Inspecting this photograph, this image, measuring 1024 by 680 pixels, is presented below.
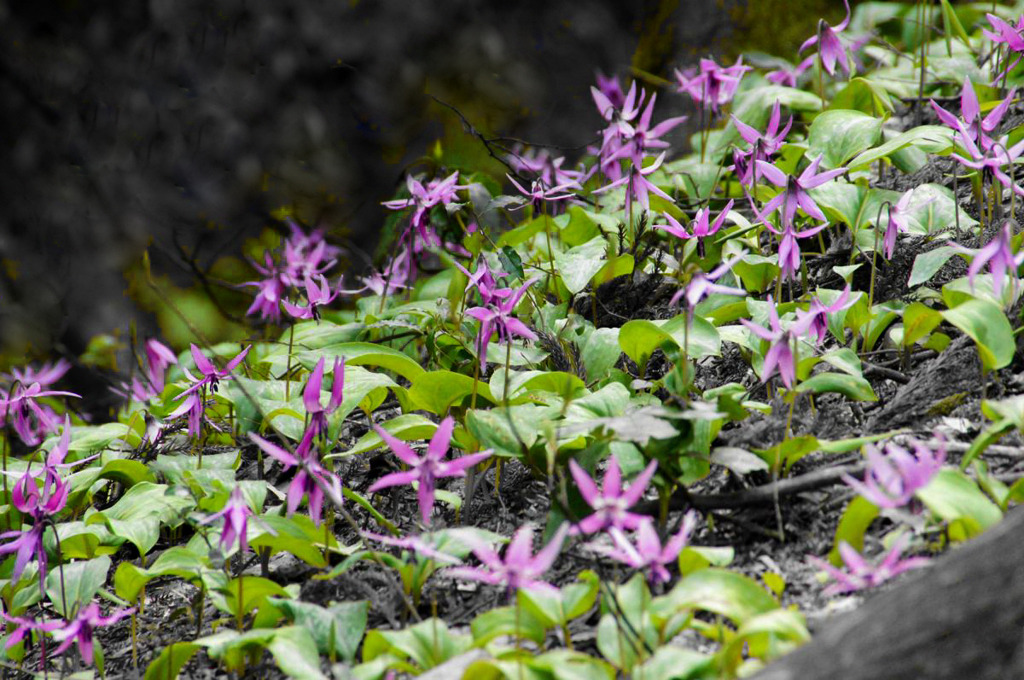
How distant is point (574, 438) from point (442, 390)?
0.33 m

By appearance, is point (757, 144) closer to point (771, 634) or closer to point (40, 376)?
point (771, 634)

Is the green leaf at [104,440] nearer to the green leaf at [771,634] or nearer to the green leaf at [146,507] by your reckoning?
the green leaf at [146,507]

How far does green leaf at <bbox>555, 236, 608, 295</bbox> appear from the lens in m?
2.06

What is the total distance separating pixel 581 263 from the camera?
2125 mm

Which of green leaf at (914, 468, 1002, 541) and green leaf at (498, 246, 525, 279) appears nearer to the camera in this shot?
green leaf at (914, 468, 1002, 541)

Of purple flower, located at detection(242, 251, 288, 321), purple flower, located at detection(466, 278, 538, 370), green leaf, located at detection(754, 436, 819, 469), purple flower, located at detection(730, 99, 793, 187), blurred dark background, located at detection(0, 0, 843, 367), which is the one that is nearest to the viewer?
green leaf, located at detection(754, 436, 819, 469)

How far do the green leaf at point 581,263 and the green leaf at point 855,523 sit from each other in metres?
0.95

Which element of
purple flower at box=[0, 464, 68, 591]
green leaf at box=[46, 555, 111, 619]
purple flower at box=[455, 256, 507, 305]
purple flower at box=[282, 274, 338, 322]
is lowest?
green leaf at box=[46, 555, 111, 619]

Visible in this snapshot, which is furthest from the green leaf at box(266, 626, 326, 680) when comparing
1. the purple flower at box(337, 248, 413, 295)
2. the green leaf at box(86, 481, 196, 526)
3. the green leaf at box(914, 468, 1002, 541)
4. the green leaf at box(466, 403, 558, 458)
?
the purple flower at box(337, 248, 413, 295)

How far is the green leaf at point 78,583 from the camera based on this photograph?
1.51 m

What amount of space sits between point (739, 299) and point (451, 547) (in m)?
0.92

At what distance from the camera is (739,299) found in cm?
191

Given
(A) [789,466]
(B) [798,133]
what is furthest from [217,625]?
(B) [798,133]

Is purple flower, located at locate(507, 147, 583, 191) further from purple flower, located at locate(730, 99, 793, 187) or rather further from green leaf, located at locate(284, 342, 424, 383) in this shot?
green leaf, located at locate(284, 342, 424, 383)
